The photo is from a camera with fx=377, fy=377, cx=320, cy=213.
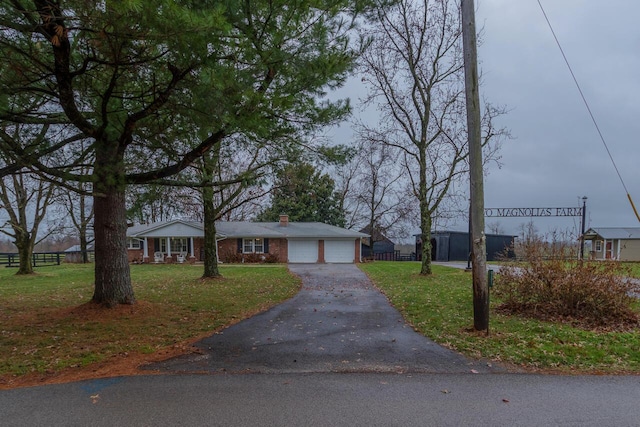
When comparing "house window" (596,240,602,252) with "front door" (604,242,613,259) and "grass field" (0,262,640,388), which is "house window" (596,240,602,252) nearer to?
"front door" (604,242,613,259)

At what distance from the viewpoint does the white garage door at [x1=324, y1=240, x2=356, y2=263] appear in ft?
95.8

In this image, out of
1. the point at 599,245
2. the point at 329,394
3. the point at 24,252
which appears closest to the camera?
the point at 329,394

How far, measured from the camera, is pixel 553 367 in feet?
15.9

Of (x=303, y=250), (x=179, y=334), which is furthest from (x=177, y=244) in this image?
(x=179, y=334)

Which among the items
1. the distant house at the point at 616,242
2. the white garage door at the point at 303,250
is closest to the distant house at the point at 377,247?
the white garage door at the point at 303,250

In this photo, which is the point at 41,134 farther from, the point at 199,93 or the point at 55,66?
the point at 199,93

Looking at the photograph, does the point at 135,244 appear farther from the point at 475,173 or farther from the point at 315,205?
the point at 475,173

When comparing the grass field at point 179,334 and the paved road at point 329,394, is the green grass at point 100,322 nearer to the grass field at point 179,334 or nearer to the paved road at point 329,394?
the grass field at point 179,334

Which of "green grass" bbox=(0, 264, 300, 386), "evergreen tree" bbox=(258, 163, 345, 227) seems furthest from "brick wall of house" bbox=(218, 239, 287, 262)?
"green grass" bbox=(0, 264, 300, 386)

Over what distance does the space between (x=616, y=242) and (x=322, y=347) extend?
38389 millimetres

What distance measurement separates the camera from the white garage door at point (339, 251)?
2919 centimetres

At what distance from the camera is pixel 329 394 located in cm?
399

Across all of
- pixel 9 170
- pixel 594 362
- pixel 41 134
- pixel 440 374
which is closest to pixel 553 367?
pixel 594 362

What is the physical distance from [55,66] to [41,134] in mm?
2650
